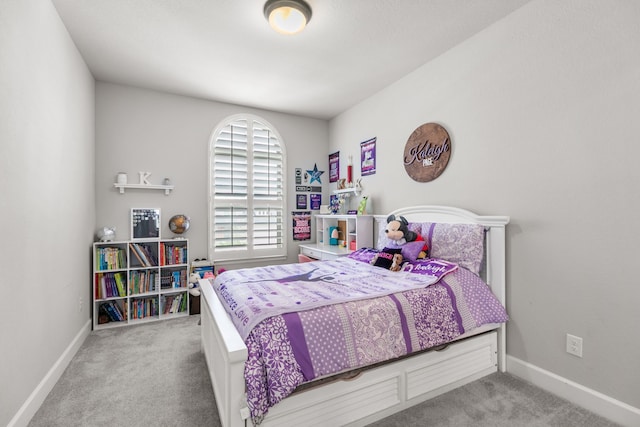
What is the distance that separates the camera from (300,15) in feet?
6.85

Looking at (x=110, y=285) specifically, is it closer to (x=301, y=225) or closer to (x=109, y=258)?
(x=109, y=258)

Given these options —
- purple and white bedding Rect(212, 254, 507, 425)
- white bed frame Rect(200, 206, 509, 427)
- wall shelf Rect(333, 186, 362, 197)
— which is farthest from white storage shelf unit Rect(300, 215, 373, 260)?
white bed frame Rect(200, 206, 509, 427)

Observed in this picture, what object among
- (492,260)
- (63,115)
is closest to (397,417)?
(492,260)

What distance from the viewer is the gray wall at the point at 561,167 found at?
5.48 ft

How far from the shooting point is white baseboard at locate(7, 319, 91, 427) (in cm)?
160

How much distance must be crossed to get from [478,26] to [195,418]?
3.44m

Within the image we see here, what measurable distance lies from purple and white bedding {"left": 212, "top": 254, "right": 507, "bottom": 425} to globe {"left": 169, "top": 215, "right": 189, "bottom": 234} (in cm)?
155

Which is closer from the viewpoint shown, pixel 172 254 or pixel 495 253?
pixel 495 253

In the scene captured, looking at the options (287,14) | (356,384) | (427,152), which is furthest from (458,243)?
(287,14)

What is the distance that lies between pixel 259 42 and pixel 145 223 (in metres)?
2.41

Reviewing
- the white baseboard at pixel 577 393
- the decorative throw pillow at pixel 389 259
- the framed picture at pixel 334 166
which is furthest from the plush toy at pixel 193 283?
the white baseboard at pixel 577 393

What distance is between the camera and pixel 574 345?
6.18 feet

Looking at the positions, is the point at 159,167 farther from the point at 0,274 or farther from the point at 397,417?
the point at 397,417

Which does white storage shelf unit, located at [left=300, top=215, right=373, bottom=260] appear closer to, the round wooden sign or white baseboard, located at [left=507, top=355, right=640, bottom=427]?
the round wooden sign
